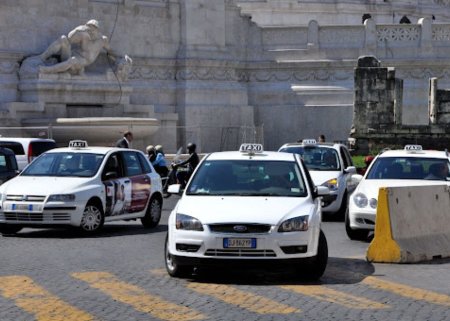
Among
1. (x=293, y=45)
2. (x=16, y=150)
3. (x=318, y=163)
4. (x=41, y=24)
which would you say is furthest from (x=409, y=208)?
(x=293, y=45)

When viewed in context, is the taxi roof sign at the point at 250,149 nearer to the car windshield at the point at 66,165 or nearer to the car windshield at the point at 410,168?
the car windshield at the point at 410,168

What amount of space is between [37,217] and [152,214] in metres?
2.90

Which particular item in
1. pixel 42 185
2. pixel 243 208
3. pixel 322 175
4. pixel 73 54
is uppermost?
pixel 73 54

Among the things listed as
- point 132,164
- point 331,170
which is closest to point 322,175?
point 331,170

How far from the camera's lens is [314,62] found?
132 feet

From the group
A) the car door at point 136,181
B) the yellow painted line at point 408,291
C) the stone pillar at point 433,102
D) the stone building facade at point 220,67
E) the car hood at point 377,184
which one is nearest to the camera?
the yellow painted line at point 408,291

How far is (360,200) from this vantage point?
55.3 feet

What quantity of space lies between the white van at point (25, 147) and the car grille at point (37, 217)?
831cm

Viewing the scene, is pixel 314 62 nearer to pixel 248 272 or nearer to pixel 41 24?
pixel 41 24

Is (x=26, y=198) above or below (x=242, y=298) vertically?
above

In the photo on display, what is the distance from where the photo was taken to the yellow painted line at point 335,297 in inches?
432

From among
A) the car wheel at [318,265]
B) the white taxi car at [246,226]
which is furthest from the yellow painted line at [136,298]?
the car wheel at [318,265]

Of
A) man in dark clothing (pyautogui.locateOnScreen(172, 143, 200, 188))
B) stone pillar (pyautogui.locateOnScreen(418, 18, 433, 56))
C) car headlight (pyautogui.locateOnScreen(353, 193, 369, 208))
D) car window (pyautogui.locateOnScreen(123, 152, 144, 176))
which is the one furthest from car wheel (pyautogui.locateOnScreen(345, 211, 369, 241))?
stone pillar (pyautogui.locateOnScreen(418, 18, 433, 56))

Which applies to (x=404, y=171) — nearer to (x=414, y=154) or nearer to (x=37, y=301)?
(x=414, y=154)
